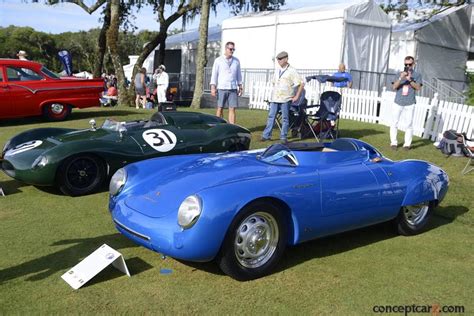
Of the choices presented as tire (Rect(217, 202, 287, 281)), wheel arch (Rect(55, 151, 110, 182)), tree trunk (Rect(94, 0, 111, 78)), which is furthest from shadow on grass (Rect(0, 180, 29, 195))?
tree trunk (Rect(94, 0, 111, 78))

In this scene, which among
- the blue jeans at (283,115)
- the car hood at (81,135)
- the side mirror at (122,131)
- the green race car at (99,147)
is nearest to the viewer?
the green race car at (99,147)

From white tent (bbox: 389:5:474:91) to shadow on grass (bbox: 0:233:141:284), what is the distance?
55.5 feet

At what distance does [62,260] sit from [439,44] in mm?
19561

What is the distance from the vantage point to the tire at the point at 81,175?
5.82m

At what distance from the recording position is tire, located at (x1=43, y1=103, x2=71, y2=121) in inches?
471

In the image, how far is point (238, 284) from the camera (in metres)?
3.65

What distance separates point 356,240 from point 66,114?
9.64 metres

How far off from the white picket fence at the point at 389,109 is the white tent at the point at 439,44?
5512mm

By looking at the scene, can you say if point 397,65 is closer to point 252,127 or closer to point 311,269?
point 252,127

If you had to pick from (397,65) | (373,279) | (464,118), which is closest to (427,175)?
(373,279)

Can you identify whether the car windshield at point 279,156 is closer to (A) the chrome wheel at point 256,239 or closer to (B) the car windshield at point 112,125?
(A) the chrome wheel at point 256,239

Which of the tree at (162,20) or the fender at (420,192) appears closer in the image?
the fender at (420,192)

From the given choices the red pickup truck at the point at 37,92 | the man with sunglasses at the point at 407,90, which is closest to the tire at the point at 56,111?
the red pickup truck at the point at 37,92

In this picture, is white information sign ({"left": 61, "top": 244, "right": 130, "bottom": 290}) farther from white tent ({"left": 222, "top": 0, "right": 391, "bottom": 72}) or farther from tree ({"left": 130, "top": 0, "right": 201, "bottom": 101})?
tree ({"left": 130, "top": 0, "right": 201, "bottom": 101})
